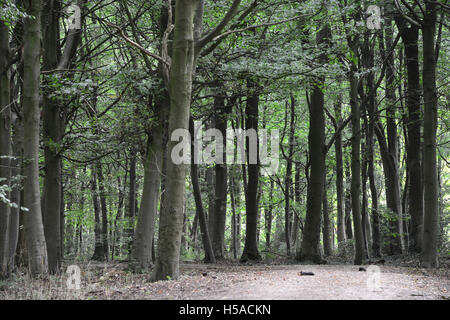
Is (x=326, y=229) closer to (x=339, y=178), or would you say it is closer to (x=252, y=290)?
(x=339, y=178)

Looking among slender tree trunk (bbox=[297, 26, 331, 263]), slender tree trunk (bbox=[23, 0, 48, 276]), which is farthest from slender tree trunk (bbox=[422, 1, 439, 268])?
slender tree trunk (bbox=[23, 0, 48, 276])

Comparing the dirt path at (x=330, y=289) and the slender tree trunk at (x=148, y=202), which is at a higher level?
the slender tree trunk at (x=148, y=202)

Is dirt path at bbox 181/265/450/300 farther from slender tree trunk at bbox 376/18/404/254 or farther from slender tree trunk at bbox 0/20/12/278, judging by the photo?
slender tree trunk at bbox 376/18/404/254

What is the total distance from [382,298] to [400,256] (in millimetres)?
10251

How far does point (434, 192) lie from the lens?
11344 millimetres

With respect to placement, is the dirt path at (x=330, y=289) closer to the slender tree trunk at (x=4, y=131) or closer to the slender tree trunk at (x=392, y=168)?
the slender tree trunk at (x=4, y=131)

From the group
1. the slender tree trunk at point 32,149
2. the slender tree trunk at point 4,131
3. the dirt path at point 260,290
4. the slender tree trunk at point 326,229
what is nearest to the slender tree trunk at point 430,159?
the dirt path at point 260,290

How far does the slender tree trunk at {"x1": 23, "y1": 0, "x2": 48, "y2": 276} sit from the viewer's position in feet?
28.9

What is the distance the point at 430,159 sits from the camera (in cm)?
1138

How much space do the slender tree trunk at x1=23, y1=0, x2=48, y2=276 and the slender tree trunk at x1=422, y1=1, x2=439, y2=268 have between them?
948cm

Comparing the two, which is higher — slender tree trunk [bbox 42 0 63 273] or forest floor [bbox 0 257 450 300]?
slender tree trunk [bbox 42 0 63 273]

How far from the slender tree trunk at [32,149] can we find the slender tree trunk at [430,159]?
9.48 metres

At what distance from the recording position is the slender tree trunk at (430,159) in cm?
1131
